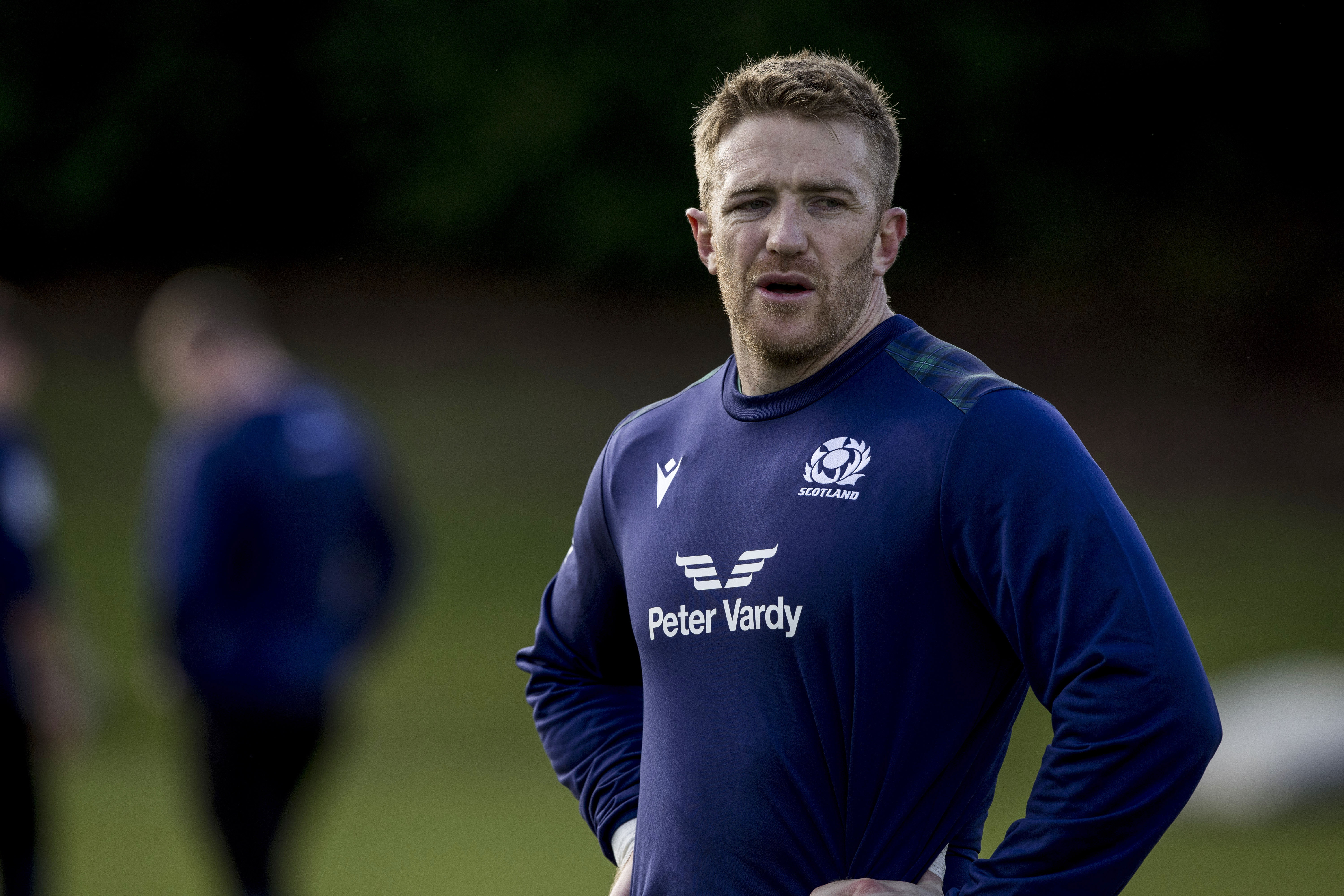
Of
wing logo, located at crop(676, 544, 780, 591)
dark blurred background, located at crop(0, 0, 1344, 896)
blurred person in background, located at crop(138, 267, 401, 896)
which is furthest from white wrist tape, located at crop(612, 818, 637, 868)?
dark blurred background, located at crop(0, 0, 1344, 896)

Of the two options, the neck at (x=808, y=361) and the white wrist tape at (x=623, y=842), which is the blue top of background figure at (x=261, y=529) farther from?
the neck at (x=808, y=361)

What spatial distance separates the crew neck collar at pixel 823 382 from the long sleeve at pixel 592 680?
426 millimetres

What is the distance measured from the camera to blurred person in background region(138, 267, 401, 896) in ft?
17.8

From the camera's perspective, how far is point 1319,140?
16.2 m

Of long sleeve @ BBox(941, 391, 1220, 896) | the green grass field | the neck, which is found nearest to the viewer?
long sleeve @ BBox(941, 391, 1220, 896)

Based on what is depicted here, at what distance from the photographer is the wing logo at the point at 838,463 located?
2.27m

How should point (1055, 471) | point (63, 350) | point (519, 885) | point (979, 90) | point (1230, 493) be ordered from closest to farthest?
point (1055, 471), point (519, 885), point (1230, 493), point (979, 90), point (63, 350)

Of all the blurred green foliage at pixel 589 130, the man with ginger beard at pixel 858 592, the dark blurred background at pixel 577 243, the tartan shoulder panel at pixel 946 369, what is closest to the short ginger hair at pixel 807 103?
the man with ginger beard at pixel 858 592

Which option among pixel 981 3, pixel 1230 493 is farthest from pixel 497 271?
pixel 1230 493

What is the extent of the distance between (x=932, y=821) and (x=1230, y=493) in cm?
1324

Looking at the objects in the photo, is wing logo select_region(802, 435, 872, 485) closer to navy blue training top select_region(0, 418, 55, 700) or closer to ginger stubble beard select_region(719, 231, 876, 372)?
ginger stubble beard select_region(719, 231, 876, 372)

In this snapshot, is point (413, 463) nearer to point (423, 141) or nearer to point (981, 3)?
point (423, 141)

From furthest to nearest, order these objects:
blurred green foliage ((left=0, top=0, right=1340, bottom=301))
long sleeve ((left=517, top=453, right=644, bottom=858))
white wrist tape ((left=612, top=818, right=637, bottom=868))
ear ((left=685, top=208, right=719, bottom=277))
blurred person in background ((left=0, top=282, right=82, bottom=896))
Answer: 1. blurred green foliage ((left=0, top=0, right=1340, bottom=301))
2. blurred person in background ((left=0, top=282, right=82, bottom=896))
3. long sleeve ((left=517, top=453, right=644, bottom=858))
4. white wrist tape ((left=612, top=818, right=637, bottom=868))
5. ear ((left=685, top=208, right=719, bottom=277))

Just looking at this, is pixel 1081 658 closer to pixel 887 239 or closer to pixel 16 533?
pixel 887 239
